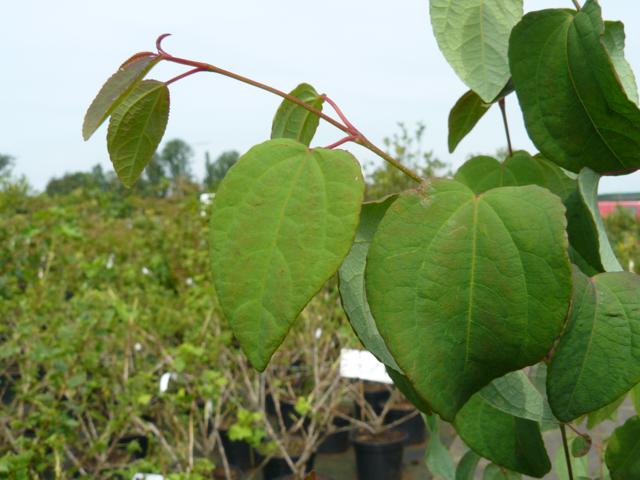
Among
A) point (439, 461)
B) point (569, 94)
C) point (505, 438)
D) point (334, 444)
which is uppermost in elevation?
point (569, 94)

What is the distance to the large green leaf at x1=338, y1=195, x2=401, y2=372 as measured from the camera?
49 centimetres

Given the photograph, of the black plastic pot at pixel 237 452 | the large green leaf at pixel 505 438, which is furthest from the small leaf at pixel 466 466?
the black plastic pot at pixel 237 452

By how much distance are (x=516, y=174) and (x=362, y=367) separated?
183 centimetres

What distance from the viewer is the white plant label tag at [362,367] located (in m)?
2.30

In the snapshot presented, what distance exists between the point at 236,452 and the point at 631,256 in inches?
140

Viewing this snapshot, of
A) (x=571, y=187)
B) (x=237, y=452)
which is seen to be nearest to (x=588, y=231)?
(x=571, y=187)

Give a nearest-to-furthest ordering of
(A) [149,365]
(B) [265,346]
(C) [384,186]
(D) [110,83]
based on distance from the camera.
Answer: (B) [265,346], (D) [110,83], (A) [149,365], (C) [384,186]

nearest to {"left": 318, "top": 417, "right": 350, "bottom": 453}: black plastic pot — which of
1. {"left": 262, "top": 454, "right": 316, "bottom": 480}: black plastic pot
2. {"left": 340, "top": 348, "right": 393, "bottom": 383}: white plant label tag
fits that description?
{"left": 262, "top": 454, "right": 316, "bottom": 480}: black plastic pot

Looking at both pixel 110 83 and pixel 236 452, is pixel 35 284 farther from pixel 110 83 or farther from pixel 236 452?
pixel 110 83

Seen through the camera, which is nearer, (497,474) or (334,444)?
(497,474)

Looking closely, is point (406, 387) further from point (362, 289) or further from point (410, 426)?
point (410, 426)

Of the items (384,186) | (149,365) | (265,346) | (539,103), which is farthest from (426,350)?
(384,186)

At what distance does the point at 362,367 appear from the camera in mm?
2406

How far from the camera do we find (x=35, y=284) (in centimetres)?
360
